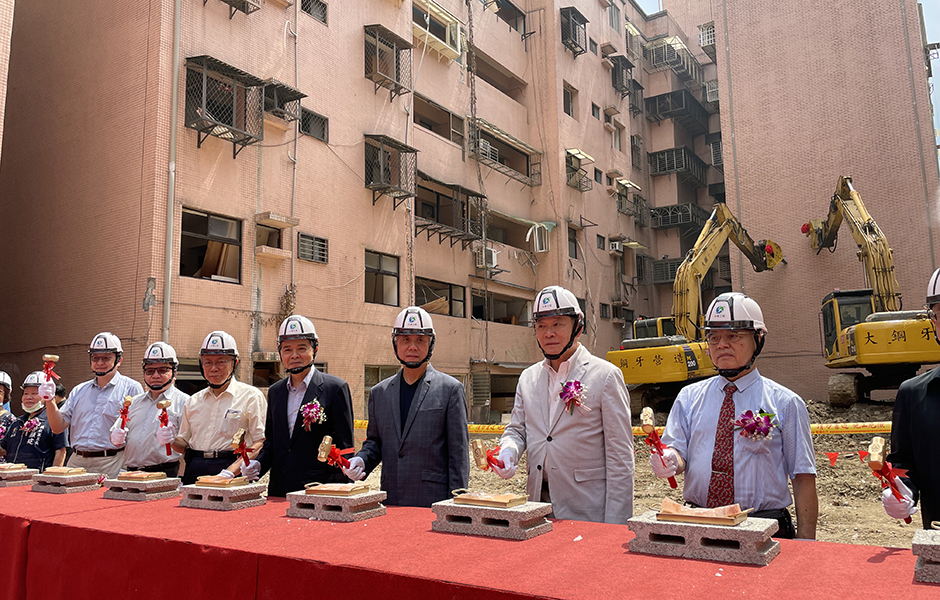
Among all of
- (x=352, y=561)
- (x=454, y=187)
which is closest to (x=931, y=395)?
(x=352, y=561)

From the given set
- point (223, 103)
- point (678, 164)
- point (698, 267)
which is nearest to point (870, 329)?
point (698, 267)

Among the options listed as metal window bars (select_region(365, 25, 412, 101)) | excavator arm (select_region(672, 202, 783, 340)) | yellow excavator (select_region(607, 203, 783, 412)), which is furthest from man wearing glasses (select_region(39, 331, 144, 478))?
excavator arm (select_region(672, 202, 783, 340))

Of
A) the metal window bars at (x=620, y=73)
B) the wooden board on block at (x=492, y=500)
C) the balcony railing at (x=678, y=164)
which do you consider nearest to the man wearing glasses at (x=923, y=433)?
the wooden board on block at (x=492, y=500)

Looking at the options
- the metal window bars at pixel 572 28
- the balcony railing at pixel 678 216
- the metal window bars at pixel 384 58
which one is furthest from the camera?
the balcony railing at pixel 678 216

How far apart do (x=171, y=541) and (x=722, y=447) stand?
2.63 metres

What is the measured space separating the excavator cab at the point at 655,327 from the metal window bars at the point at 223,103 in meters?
13.6

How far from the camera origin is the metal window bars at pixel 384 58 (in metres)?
20.3

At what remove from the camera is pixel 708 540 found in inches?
103

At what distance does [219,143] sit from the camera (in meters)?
15.8

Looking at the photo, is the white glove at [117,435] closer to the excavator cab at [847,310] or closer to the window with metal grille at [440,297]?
the window with metal grille at [440,297]

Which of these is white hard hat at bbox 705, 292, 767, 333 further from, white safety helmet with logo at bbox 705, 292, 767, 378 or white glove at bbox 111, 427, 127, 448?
white glove at bbox 111, 427, 127, 448

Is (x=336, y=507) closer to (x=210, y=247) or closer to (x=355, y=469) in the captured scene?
(x=355, y=469)

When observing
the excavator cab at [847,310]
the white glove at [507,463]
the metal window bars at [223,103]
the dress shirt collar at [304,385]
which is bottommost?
the white glove at [507,463]

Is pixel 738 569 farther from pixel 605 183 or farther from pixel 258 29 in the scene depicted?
pixel 605 183
